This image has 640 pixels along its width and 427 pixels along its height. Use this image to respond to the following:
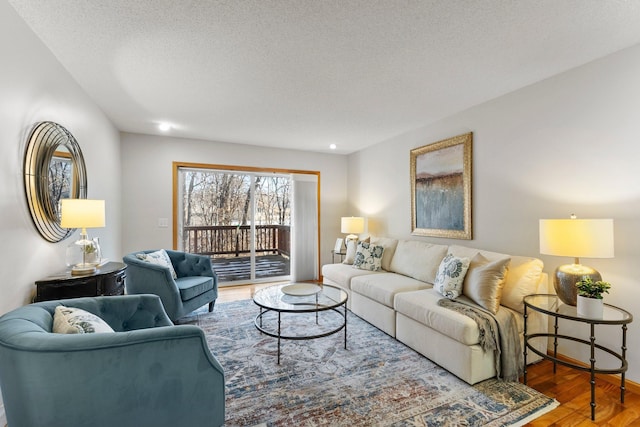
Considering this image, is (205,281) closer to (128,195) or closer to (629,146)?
(128,195)

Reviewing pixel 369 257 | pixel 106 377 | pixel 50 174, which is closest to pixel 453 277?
pixel 369 257

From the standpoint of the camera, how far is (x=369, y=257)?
3982mm

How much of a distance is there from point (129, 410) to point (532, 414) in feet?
7.39

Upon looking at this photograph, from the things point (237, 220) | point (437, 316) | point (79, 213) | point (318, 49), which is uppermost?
point (318, 49)

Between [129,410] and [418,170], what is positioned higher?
[418,170]

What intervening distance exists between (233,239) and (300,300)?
255 cm

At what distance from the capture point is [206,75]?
2557mm

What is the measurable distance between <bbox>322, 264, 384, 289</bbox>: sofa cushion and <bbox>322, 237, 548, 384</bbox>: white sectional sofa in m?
0.01

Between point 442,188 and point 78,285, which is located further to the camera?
point 442,188

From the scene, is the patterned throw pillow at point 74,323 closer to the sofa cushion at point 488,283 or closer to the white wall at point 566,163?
the sofa cushion at point 488,283

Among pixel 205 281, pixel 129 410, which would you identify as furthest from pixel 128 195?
pixel 129 410

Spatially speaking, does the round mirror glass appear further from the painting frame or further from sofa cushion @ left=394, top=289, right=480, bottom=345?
the painting frame

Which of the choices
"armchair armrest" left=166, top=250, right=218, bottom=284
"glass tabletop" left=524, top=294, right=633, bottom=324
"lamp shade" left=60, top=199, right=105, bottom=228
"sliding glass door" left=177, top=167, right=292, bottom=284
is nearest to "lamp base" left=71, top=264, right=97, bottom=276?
"lamp shade" left=60, top=199, right=105, bottom=228

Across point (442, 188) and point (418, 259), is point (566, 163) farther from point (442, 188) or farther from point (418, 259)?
point (418, 259)
